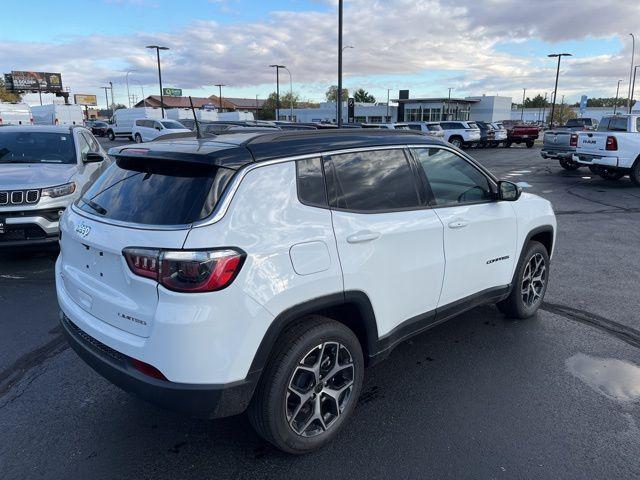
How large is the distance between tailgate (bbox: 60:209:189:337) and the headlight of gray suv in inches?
133

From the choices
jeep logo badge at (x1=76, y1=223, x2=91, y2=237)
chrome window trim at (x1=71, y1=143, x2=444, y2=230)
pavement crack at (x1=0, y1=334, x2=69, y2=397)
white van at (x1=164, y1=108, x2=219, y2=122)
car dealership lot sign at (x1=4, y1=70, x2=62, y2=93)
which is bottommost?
pavement crack at (x1=0, y1=334, x2=69, y2=397)

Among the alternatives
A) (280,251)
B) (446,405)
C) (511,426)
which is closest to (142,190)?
(280,251)

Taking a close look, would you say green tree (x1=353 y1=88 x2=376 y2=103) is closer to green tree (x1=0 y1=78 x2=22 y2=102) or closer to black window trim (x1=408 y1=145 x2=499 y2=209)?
green tree (x1=0 y1=78 x2=22 y2=102)

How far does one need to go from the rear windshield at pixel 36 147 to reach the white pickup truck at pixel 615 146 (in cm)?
1274

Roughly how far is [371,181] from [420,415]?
1.50m

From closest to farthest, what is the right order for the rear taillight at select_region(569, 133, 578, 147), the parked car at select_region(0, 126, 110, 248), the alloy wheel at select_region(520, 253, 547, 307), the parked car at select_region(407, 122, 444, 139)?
the alloy wheel at select_region(520, 253, 547, 307), the parked car at select_region(0, 126, 110, 248), the rear taillight at select_region(569, 133, 578, 147), the parked car at select_region(407, 122, 444, 139)

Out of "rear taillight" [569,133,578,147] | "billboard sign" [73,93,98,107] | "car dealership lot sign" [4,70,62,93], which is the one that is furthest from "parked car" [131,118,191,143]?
"billboard sign" [73,93,98,107]

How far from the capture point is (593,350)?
398cm

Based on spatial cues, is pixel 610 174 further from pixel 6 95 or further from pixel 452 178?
pixel 6 95

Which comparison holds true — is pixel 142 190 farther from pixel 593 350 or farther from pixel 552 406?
pixel 593 350

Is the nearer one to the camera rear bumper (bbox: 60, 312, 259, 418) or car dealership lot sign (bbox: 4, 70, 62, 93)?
rear bumper (bbox: 60, 312, 259, 418)

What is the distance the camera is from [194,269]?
221 cm

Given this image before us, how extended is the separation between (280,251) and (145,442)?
1.45 metres

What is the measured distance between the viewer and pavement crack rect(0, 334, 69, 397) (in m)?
3.48
